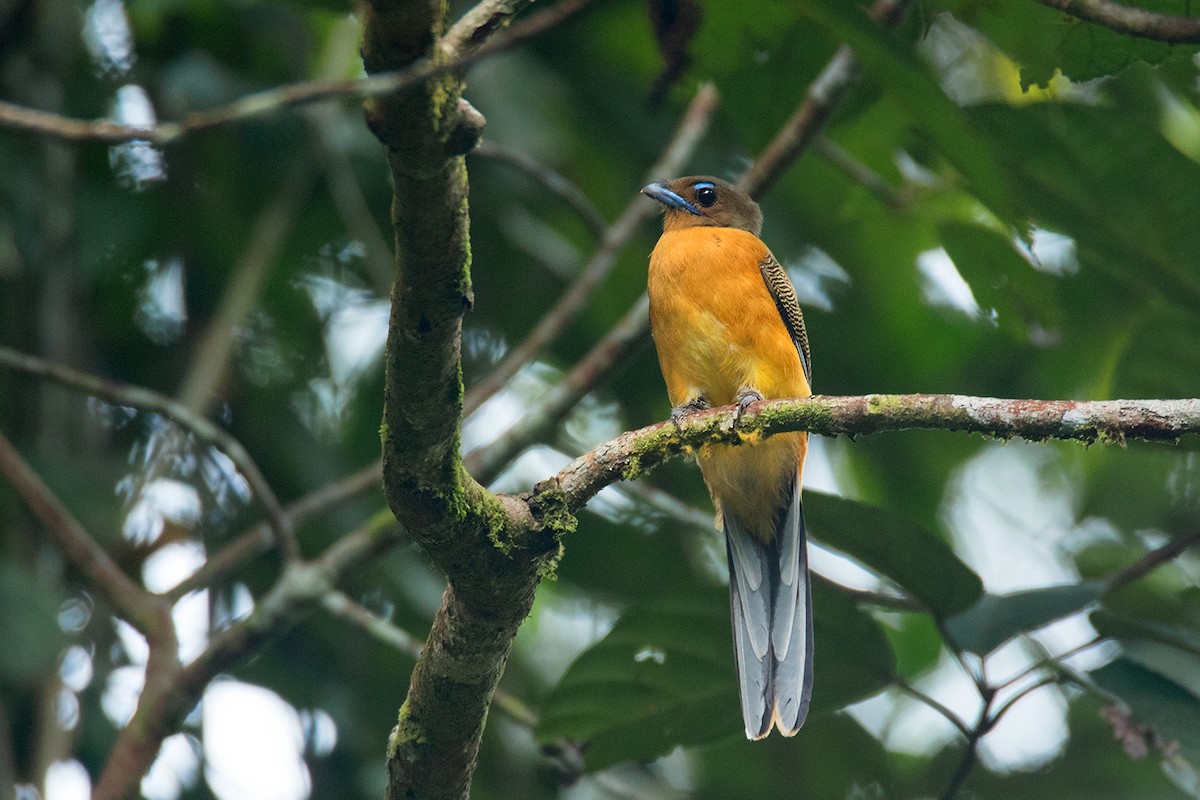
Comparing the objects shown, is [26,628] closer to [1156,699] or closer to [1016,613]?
[1016,613]

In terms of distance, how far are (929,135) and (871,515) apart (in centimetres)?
108

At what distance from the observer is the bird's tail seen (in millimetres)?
3662

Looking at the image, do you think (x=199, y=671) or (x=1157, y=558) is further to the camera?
(x=1157, y=558)

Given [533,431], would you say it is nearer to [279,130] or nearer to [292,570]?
[292,570]

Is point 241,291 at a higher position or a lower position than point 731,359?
higher

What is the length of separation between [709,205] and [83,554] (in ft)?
8.42

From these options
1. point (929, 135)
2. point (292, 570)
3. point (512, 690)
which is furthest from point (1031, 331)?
point (292, 570)

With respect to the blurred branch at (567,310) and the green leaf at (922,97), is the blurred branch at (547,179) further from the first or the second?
the green leaf at (922,97)

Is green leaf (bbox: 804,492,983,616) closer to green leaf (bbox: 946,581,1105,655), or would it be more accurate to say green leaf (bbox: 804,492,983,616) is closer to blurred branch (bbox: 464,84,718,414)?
green leaf (bbox: 946,581,1105,655)

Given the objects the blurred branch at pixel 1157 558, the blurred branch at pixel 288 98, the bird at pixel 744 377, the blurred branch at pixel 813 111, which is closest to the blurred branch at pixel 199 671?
the bird at pixel 744 377

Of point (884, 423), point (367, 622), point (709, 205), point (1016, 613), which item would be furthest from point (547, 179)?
point (884, 423)

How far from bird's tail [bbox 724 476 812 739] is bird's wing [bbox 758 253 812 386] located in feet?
1.78

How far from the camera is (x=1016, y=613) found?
11.7 feet

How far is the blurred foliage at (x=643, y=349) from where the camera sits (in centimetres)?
372
